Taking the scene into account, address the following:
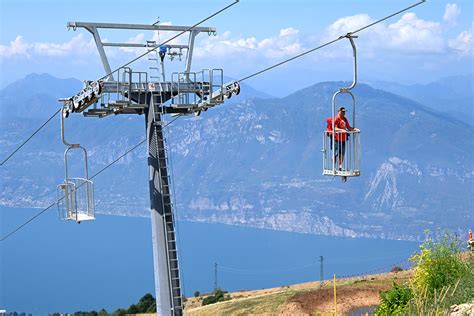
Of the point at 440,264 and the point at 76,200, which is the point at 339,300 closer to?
the point at 440,264

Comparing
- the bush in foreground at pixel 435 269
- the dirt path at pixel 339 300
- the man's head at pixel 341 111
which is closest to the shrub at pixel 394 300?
the bush in foreground at pixel 435 269

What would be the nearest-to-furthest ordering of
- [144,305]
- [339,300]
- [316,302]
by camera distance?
[339,300]
[316,302]
[144,305]

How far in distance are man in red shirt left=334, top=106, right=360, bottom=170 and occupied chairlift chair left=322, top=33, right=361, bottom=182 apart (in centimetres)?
2

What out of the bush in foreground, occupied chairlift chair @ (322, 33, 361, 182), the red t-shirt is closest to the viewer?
occupied chairlift chair @ (322, 33, 361, 182)

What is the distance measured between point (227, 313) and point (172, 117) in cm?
2083

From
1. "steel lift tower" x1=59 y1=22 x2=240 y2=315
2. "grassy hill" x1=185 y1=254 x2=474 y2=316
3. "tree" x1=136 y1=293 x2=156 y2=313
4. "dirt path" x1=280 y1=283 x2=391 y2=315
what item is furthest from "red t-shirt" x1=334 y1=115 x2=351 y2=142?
"tree" x1=136 y1=293 x2=156 y2=313

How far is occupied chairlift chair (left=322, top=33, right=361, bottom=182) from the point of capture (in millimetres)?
11945

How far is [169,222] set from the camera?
57.7ft

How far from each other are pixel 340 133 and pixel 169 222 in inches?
229

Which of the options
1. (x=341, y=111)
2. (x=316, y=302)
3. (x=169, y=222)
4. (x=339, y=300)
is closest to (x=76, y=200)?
(x=169, y=222)

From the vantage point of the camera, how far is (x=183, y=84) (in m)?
18.1

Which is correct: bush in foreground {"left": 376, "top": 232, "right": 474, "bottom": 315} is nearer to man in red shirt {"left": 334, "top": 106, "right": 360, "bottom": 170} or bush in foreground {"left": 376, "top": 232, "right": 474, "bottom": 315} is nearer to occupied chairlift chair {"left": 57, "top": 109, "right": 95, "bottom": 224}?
man in red shirt {"left": 334, "top": 106, "right": 360, "bottom": 170}

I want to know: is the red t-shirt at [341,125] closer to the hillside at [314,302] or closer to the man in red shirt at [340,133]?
the man in red shirt at [340,133]

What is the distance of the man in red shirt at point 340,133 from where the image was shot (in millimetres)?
12633
